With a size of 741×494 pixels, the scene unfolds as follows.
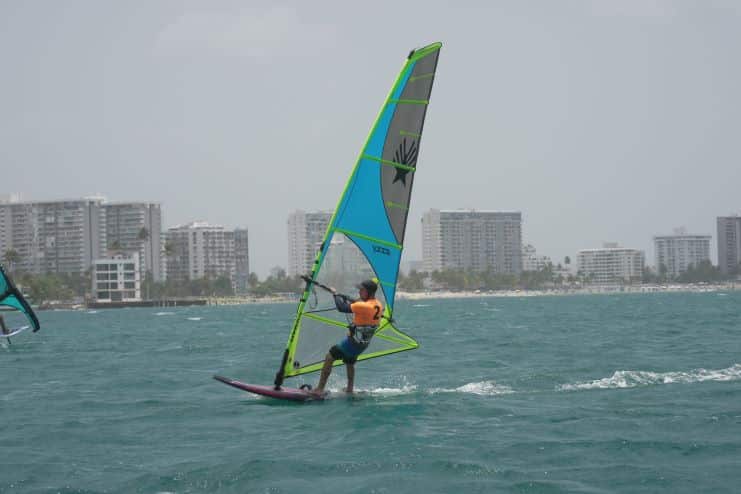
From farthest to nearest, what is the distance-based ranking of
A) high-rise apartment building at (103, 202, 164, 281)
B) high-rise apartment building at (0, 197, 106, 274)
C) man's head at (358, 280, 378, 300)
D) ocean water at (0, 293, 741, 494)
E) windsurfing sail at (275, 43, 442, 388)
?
high-rise apartment building at (103, 202, 164, 281)
high-rise apartment building at (0, 197, 106, 274)
windsurfing sail at (275, 43, 442, 388)
man's head at (358, 280, 378, 300)
ocean water at (0, 293, 741, 494)

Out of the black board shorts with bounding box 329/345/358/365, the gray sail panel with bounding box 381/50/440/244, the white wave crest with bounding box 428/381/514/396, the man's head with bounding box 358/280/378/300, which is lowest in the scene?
the white wave crest with bounding box 428/381/514/396

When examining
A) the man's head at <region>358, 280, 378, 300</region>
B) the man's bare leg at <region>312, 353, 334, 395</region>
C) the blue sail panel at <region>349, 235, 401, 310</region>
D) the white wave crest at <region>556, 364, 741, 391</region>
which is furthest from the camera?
the white wave crest at <region>556, 364, 741, 391</region>

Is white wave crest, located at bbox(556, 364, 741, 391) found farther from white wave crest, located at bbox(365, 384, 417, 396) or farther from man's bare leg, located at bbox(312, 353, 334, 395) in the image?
man's bare leg, located at bbox(312, 353, 334, 395)

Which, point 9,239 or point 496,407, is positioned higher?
point 9,239

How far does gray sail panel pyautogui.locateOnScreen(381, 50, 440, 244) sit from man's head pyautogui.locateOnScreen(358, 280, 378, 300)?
1129 mm

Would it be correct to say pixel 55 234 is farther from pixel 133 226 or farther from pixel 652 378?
pixel 652 378

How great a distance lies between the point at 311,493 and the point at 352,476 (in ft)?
2.45

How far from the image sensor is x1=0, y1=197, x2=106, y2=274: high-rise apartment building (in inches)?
7402

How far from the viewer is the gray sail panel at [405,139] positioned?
14453 mm

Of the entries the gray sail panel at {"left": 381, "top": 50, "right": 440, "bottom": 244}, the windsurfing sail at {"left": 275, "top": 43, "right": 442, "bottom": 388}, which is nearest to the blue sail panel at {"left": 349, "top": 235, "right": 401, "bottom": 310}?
the windsurfing sail at {"left": 275, "top": 43, "right": 442, "bottom": 388}

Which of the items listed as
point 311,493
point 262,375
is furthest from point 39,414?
point 311,493

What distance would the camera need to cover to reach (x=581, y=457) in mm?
10227

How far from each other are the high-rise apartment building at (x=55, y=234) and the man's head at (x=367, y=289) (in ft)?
593

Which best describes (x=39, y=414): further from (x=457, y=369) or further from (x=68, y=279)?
(x=68, y=279)
